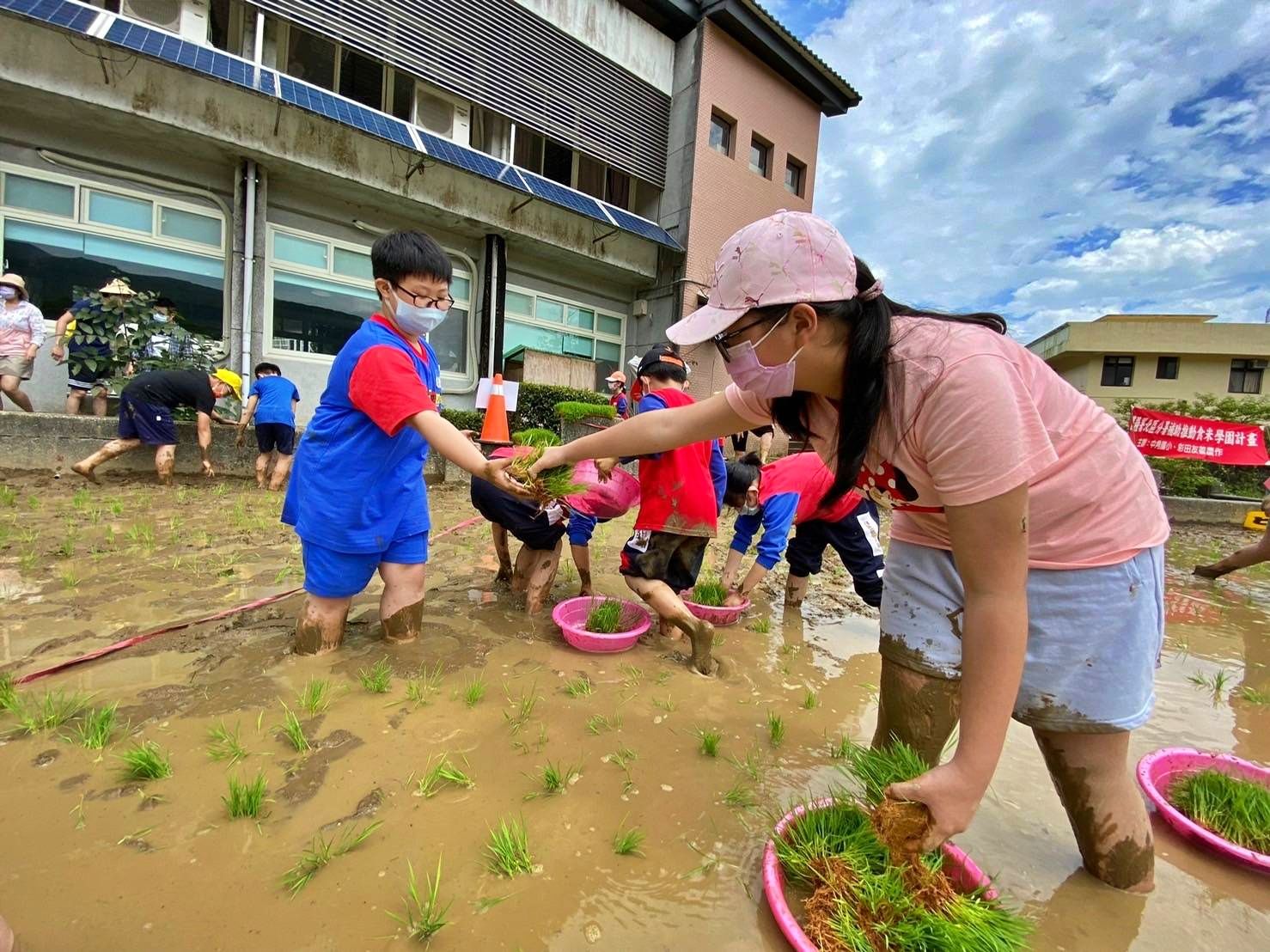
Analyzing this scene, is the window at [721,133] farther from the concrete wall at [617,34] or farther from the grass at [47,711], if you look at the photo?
the grass at [47,711]

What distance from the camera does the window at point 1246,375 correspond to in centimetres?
2775

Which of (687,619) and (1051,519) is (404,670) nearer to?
(687,619)

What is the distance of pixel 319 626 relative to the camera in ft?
9.36

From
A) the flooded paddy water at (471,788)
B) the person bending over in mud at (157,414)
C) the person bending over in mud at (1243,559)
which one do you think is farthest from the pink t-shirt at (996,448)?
the person bending over in mud at (157,414)

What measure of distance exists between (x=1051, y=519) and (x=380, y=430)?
8.49 ft

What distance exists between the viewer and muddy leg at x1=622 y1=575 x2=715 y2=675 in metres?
3.07

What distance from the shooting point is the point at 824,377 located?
1.39 metres

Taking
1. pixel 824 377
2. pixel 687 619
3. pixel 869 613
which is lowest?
pixel 869 613

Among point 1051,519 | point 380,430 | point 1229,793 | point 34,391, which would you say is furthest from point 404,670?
point 34,391

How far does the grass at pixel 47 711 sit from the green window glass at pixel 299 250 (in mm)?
9376

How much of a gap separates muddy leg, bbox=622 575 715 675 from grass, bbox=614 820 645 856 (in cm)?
132

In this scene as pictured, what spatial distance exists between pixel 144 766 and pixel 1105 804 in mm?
2790

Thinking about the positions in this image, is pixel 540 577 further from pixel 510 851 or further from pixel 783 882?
pixel 783 882

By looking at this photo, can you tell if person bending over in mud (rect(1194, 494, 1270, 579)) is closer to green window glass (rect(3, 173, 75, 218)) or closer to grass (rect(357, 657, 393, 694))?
grass (rect(357, 657, 393, 694))
